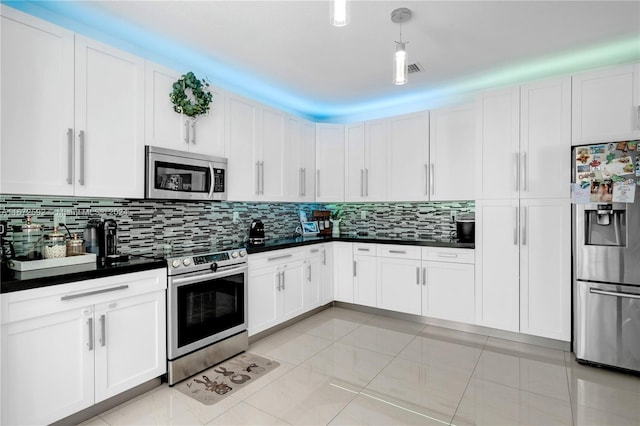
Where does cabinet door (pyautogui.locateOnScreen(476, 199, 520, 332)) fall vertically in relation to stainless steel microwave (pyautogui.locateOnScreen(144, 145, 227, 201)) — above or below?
below

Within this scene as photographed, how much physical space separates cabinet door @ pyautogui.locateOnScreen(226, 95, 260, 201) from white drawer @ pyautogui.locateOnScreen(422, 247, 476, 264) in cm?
206

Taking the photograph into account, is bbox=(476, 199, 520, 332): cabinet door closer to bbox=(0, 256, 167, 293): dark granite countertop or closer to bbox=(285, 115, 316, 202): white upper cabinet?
bbox=(285, 115, 316, 202): white upper cabinet

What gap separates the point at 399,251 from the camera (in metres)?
4.00

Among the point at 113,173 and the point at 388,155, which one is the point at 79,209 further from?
the point at 388,155

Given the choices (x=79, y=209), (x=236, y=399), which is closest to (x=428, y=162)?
(x=236, y=399)

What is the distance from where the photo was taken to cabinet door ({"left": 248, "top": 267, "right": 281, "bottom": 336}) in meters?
3.32

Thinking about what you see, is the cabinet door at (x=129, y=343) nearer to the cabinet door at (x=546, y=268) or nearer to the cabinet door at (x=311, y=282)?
the cabinet door at (x=311, y=282)

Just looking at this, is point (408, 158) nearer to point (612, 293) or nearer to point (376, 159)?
point (376, 159)

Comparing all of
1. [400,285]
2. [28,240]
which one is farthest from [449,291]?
[28,240]

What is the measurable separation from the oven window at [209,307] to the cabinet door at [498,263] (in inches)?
97.9

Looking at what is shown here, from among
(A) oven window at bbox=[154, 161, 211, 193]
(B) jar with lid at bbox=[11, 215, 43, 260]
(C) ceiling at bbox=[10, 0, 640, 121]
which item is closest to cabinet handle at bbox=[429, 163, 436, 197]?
(C) ceiling at bbox=[10, 0, 640, 121]

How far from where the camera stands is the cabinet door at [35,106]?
77.0 inches

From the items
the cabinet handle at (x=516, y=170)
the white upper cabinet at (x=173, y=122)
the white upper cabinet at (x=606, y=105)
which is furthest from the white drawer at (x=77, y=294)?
the white upper cabinet at (x=606, y=105)

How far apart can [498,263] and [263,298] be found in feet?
8.04
